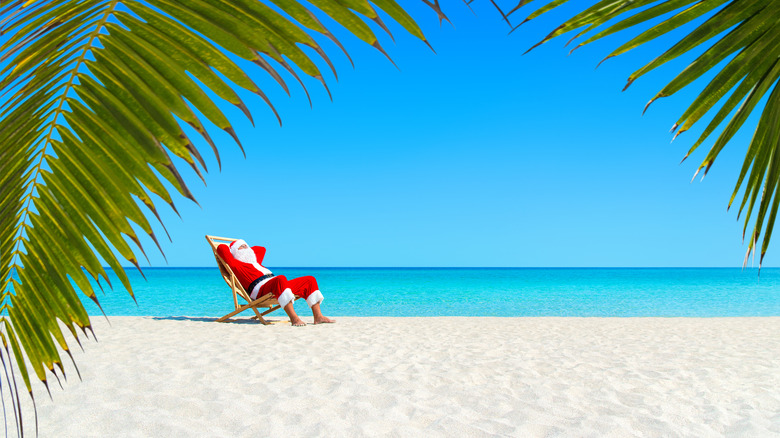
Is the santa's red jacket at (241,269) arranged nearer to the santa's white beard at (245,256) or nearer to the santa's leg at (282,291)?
the santa's white beard at (245,256)

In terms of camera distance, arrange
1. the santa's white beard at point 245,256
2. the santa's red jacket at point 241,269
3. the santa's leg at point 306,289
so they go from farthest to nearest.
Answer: the santa's white beard at point 245,256 → the santa's red jacket at point 241,269 → the santa's leg at point 306,289

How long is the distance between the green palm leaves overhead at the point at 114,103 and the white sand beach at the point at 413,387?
6.90ft

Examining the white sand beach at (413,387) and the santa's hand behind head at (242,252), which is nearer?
the white sand beach at (413,387)

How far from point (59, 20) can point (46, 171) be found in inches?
7.7

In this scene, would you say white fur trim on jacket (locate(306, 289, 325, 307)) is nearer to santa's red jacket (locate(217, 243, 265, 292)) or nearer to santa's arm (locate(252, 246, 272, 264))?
santa's red jacket (locate(217, 243, 265, 292))

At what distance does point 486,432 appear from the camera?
8.32ft

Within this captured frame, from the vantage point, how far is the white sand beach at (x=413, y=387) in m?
2.64

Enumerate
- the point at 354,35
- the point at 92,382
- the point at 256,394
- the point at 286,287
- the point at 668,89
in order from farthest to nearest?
the point at 286,287, the point at 92,382, the point at 256,394, the point at 668,89, the point at 354,35

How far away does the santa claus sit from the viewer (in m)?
6.65

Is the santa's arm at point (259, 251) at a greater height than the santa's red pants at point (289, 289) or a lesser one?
greater

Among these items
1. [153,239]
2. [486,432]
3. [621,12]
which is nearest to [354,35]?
[153,239]

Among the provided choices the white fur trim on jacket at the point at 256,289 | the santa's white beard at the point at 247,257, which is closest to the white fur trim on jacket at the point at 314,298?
the white fur trim on jacket at the point at 256,289

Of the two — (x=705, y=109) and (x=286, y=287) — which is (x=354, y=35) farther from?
(x=286, y=287)

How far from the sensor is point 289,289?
663 centimetres
